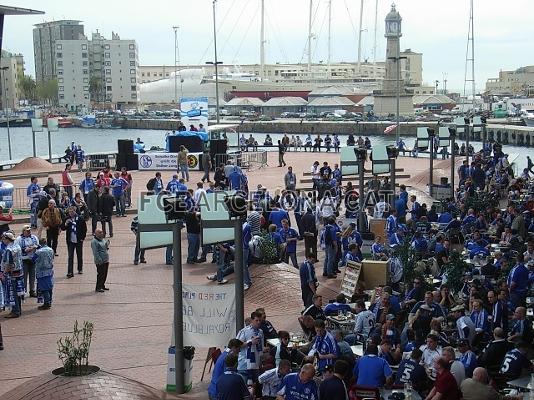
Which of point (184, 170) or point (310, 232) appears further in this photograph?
point (184, 170)

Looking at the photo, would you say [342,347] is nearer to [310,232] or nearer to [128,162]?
[310,232]

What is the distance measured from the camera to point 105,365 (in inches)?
513

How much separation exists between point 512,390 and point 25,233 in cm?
1004

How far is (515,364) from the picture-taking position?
404 inches

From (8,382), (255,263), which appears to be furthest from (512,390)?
Result: (255,263)

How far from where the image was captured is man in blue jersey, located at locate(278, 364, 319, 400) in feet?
29.6

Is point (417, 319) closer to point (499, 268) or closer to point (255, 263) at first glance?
point (499, 268)

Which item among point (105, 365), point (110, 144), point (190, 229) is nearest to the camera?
point (105, 365)

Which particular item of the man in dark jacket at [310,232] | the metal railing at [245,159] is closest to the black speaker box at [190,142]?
the metal railing at [245,159]

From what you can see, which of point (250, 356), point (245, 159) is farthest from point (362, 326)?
point (245, 159)

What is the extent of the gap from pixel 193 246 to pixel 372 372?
35.7 ft

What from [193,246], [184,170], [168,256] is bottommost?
[168,256]

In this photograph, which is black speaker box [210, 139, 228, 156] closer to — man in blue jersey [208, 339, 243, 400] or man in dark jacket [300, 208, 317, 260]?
man in dark jacket [300, 208, 317, 260]

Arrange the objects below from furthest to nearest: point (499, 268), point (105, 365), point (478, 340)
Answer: point (499, 268)
point (105, 365)
point (478, 340)
